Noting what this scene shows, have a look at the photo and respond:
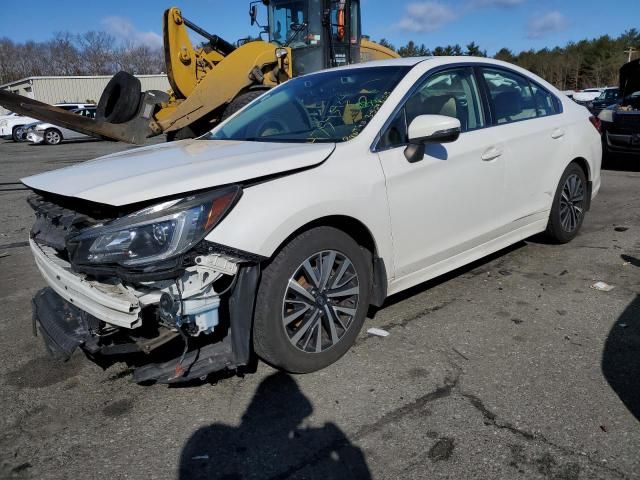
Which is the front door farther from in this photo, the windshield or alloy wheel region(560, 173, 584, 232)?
alloy wheel region(560, 173, 584, 232)

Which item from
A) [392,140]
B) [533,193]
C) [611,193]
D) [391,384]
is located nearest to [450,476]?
[391,384]

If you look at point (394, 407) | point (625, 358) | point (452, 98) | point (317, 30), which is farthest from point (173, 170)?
point (317, 30)

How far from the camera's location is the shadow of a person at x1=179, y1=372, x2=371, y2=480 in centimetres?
239

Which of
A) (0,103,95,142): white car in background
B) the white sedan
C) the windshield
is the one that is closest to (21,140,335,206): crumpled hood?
the white sedan

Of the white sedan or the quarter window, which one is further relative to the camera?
the quarter window

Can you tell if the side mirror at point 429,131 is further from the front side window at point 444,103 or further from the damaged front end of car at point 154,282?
the damaged front end of car at point 154,282

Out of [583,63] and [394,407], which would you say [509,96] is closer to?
[394,407]

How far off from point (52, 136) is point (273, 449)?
84.6ft

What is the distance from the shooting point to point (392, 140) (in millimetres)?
3445

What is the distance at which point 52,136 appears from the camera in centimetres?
2481

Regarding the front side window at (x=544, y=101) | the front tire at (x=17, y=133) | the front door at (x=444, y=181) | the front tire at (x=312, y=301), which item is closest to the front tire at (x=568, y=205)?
the front side window at (x=544, y=101)

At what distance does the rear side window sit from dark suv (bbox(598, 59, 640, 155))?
5.75 metres

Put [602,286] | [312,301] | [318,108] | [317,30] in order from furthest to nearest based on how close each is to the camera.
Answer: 1. [317,30]
2. [602,286]
3. [318,108]
4. [312,301]

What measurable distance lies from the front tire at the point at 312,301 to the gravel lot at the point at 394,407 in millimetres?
164
